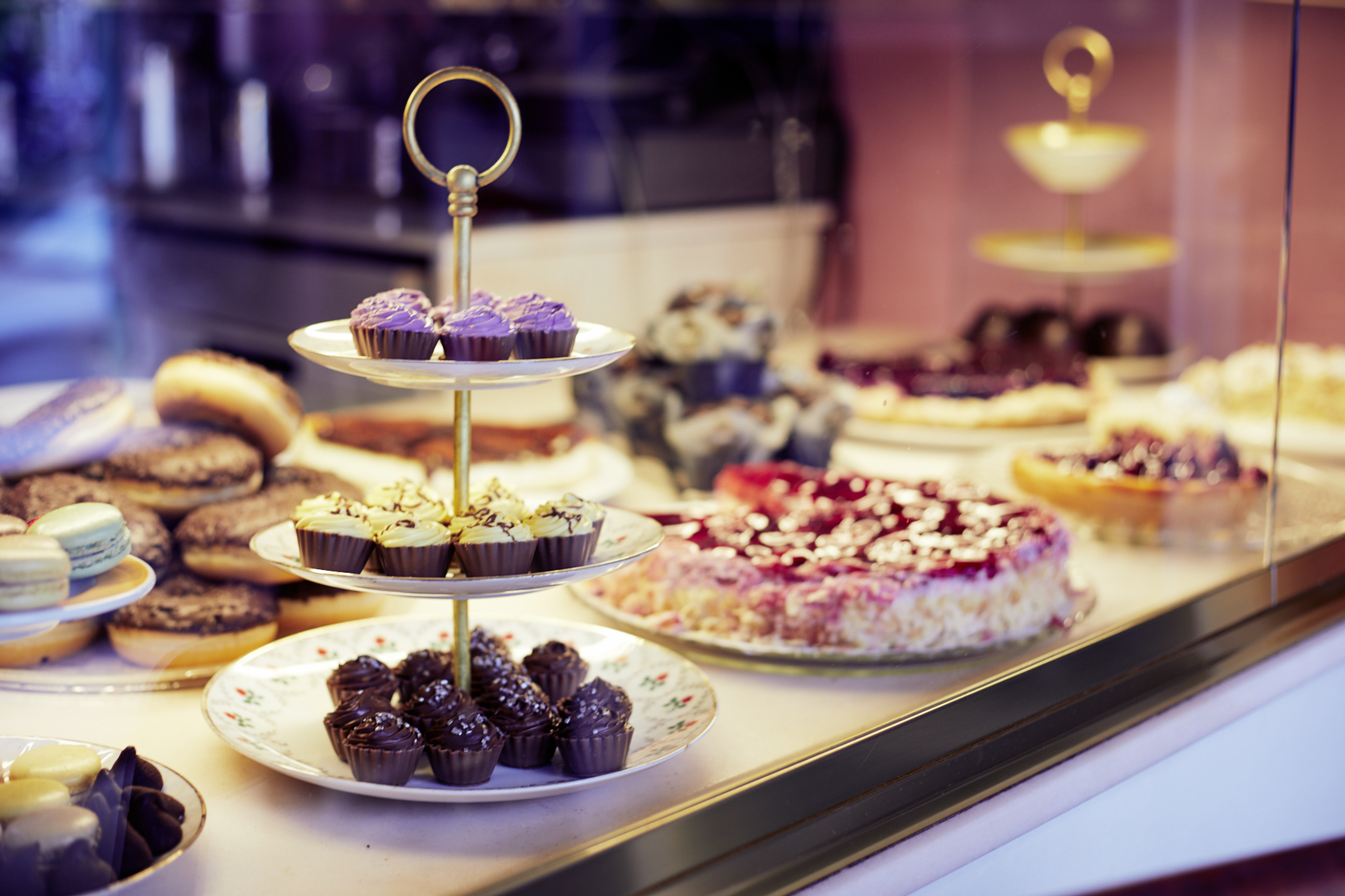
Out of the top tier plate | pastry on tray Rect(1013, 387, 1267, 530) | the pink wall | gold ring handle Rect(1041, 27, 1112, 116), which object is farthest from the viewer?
gold ring handle Rect(1041, 27, 1112, 116)

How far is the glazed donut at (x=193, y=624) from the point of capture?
80 cm

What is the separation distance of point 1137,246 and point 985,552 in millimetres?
1536

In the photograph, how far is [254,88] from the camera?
3037mm

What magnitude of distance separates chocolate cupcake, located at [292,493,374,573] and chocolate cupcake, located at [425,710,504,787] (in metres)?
0.11

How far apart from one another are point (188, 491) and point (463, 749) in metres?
0.35

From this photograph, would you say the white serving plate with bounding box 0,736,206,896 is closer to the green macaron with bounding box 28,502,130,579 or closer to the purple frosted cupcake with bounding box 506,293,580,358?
the green macaron with bounding box 28,502,130,579

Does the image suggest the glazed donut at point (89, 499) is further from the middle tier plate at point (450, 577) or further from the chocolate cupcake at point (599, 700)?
the chocolate cupcake at point (599, 700)

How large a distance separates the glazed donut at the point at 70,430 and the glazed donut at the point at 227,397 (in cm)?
4

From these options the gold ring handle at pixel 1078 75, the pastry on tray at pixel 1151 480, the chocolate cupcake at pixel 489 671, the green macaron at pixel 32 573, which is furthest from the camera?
the gold ring handle at pixel 1078 75

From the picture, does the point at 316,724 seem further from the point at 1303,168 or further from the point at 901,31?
the point at 901,31

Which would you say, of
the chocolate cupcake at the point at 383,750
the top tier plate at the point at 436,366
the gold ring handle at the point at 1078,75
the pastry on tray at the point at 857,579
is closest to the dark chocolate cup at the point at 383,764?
the chocolate cupcake at the point at 383,750

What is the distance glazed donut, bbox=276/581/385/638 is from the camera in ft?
2.99

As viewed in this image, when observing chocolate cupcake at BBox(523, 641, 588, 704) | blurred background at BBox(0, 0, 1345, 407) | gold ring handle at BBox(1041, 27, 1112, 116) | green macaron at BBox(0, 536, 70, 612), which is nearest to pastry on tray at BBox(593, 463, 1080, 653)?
chocolate cupcake at BBox(523, 641, 588, 704)

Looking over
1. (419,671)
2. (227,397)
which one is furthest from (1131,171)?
(419,671)
